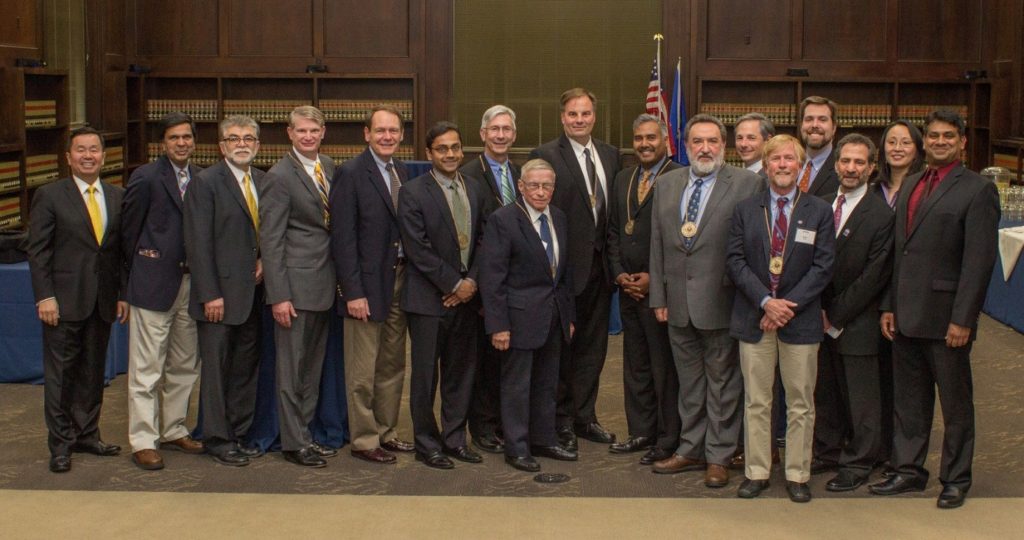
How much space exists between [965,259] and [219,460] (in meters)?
3.36

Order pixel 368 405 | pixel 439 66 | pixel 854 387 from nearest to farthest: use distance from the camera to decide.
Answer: pixel 854 387
pixel 368 405
pixel 439 66

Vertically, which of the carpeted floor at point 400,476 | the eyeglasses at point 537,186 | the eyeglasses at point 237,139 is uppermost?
the eyeglasses at point 237,139

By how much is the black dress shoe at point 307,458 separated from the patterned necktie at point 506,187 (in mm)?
1458

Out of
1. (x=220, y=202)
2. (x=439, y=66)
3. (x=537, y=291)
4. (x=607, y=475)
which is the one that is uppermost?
(x=439, y=66)

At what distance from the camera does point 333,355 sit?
19.9 feet

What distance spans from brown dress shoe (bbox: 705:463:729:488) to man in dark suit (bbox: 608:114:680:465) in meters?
0.34

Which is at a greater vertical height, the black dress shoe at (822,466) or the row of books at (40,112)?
the row of books at (40,112)

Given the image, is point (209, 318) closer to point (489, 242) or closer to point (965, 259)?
point (489, 242)

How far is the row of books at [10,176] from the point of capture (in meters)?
9.74

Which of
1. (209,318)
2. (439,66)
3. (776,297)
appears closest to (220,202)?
(209,318)

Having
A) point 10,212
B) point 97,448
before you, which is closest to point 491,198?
point 97,448

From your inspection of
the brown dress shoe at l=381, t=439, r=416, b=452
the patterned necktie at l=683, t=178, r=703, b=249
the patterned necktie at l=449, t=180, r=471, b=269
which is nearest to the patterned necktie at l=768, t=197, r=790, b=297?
the patterned necktie at l=683, t=178, r=703, b=249

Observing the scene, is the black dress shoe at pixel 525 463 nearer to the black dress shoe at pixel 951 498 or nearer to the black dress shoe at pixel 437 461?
the black dress shoe at pixel 437 461

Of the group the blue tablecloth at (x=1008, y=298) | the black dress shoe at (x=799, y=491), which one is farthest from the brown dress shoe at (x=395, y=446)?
the blue tablecloth at (x=1008, y=298)
